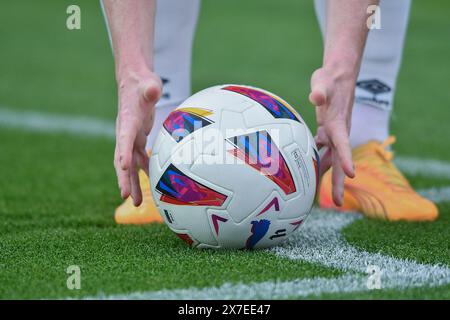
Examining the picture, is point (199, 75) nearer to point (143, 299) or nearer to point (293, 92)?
point (293, 92)

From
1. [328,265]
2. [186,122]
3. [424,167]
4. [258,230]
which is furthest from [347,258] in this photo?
[424,167]

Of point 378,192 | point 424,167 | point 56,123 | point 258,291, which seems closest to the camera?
point 258,291

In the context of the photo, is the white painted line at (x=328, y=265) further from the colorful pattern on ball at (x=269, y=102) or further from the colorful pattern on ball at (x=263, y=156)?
the colorful pattern on ball at (x=269, y=102)

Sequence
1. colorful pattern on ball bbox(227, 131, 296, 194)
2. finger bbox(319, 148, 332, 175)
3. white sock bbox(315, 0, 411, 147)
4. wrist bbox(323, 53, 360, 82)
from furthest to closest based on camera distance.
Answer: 1. white sock bbox(315, 0, 411, 147)
2. finger bbox(319, 148, 332, 175)
3. wrist bbox(323, 53, 360, 82)
4. colorful pattern on ball bbox(227, 131, 296, 194)

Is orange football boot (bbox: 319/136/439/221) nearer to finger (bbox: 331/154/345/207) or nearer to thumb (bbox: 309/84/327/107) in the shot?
finger (bbox: 331/154/345/207)

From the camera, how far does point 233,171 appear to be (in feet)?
7.63

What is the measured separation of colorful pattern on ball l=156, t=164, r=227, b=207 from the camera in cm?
236

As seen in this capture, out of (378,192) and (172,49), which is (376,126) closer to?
(378,192)

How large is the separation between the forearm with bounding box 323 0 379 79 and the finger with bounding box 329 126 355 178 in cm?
17

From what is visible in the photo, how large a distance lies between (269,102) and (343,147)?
261 millimetres

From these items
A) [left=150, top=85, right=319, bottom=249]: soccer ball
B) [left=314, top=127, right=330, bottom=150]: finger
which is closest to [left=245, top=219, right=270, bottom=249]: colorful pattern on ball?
[left=150, top=85, right=319, bottom=249]: soccer ball

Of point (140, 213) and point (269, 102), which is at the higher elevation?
point (269, 102)
